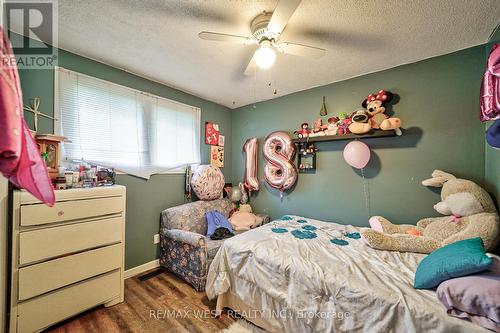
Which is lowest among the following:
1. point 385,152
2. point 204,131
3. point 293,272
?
point 293,272

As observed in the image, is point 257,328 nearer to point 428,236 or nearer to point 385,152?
point 428,236

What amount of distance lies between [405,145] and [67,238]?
326 cm

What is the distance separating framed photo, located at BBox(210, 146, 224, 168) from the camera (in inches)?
125

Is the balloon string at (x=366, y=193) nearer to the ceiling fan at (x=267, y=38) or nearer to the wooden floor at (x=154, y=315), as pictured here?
the ceiling fan at (x=267, y=38)

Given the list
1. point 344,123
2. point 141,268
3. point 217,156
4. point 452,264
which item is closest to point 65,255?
point 141,268

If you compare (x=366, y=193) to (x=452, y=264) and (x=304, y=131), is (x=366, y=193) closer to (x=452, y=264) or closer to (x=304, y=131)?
(x=304, y=131)

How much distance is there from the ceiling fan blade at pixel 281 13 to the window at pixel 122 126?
1847mm

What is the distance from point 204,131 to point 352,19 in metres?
2.31

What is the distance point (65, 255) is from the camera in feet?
4.92

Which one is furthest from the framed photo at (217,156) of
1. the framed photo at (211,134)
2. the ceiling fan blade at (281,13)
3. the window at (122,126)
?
the ceiling fan blade at (281,13)

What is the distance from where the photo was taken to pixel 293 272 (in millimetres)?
1375

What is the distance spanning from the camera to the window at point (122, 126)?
6.15 ft

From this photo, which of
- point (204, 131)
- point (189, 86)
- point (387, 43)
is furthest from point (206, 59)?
point (387, 43)

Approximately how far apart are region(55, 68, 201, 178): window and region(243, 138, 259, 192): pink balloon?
84 cm
